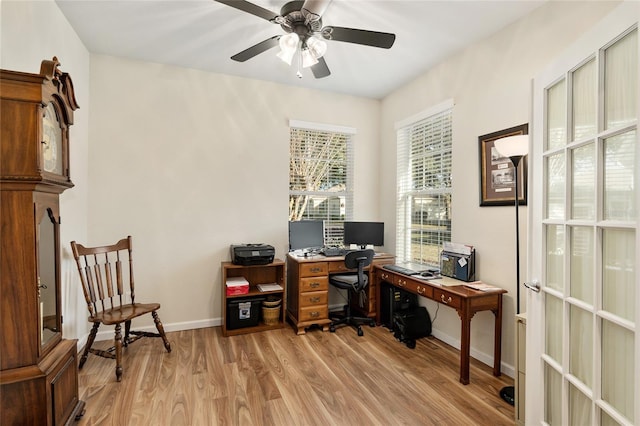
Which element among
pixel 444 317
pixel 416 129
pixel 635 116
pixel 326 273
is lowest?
pixel 444 317

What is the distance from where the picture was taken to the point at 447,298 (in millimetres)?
2559

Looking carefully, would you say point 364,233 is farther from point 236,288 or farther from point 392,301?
point 236,288

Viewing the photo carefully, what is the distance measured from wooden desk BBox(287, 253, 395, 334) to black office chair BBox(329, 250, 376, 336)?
10 cm

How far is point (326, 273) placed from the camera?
345 cm

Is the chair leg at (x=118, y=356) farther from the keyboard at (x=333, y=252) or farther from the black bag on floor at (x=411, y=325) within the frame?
the black bag on floor at (x=411, y=325)

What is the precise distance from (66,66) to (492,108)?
3578 mm

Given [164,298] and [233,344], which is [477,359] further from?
[164,298]

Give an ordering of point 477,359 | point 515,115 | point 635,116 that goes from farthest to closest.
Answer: point 477,359
point 515,115
point 635,116

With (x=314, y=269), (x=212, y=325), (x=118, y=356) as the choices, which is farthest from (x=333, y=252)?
(x=118, y=356)

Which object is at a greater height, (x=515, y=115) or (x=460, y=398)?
(x=515, y=115)

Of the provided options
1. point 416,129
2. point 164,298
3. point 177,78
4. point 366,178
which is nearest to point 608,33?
point 416,129

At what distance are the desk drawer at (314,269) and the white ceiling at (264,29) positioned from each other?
2132 millimetres

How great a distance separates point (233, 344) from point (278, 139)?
2.35m

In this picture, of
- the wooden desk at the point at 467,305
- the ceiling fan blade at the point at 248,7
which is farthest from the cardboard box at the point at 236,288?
the ceiling fan blade at the point at 248,7
